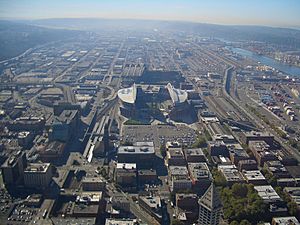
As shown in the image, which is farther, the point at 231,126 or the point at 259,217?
the point at 231,126

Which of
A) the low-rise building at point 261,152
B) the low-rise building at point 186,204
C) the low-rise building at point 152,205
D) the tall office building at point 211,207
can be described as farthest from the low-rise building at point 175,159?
the tall office building at point 211,207

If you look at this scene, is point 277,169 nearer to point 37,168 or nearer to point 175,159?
point 175,159

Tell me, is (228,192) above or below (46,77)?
above

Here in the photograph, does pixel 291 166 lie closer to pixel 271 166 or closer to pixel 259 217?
pixel 271 166

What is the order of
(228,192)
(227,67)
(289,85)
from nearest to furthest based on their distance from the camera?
(228,192) < (289,85) < (227,67)

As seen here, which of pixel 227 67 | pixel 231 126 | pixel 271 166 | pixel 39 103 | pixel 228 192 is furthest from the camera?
pixel 227 67

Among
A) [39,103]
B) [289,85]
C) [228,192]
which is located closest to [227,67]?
[289,85]

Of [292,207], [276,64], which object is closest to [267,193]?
[292,207]

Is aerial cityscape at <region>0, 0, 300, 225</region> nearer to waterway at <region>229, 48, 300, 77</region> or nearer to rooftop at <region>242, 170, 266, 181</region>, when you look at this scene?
rooftop at <region>242, 170, 266, 181</region>
